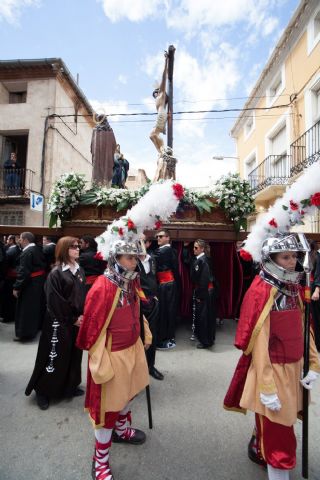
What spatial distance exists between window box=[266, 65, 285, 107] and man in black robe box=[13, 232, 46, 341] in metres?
11.9

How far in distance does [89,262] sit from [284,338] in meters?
3.46

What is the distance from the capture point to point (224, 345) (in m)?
5.03

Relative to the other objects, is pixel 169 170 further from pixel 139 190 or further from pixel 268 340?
pixel 268 340

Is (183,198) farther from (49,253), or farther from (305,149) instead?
(305,149)

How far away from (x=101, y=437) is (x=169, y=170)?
490 centimetres

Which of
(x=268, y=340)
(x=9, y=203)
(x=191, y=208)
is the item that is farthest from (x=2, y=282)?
(x=9, y=203)

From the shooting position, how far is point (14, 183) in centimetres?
1331

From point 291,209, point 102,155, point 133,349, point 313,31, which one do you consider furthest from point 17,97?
point 291,209

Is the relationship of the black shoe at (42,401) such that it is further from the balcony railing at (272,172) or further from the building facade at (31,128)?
the building facade at (31,128)

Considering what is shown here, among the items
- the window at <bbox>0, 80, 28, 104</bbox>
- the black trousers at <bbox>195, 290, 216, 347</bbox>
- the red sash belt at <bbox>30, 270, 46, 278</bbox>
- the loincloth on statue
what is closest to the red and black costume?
the black trousers at <bbox>195, 290, 216, 347</bbox>

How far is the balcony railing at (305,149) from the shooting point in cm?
926

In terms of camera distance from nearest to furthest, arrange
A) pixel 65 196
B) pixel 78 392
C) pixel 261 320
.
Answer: pixel 261 320
pixel 78 392
pixel 65 196

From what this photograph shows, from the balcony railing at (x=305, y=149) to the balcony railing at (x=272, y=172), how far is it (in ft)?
2.27

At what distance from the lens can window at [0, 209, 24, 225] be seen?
517 inches
